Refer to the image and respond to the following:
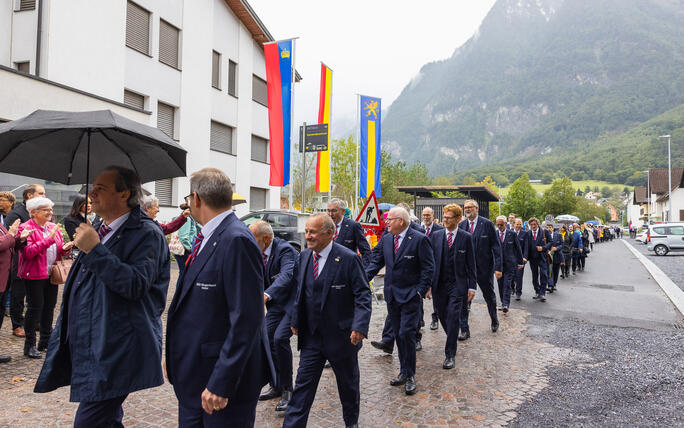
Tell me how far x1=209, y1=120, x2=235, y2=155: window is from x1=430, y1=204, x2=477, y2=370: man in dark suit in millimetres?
18126

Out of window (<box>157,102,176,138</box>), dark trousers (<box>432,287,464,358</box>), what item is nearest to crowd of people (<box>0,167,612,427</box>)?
dark trousers (<box>432,287,464,358</box>)

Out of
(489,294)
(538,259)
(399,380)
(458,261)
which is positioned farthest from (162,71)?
(399,380)

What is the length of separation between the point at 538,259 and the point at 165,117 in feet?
51.9

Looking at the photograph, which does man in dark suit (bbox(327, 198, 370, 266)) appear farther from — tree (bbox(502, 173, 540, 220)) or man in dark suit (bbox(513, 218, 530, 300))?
tree (bbox(502, 173, 540, 220))

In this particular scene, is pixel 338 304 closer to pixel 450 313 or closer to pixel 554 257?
pixel 450 313

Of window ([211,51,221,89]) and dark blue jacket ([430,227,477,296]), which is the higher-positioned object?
window ([211,51,221,89])

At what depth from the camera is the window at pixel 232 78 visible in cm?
2443

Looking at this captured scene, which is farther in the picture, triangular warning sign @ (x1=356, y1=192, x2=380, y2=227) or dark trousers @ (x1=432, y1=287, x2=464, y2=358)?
triangular warning sign @ (x1=356, y1=192, x2=380, y2=227)

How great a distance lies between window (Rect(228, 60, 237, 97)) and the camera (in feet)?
80.1

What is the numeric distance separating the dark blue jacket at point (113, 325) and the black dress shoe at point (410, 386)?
3.09 metres

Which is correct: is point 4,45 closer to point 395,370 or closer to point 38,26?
point 38,26

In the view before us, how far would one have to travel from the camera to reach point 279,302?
4.91 meters

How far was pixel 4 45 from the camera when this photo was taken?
16172 millimetres

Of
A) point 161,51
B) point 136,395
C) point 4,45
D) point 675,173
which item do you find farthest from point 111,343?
point 675,173
